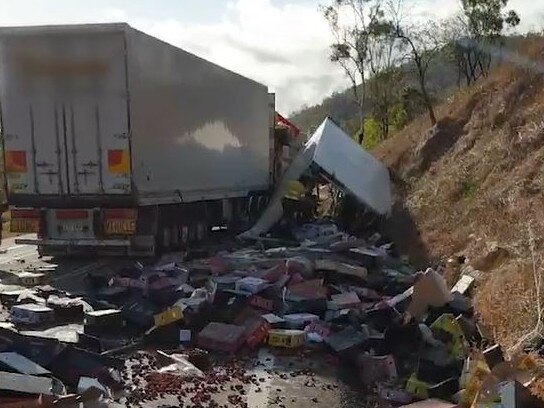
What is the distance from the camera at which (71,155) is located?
12891 millimetres

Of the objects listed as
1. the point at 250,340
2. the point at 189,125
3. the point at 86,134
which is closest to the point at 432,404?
the point at 250,340

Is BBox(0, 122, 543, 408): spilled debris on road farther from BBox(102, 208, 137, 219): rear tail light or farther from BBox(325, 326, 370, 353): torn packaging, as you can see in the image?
BBox(102, 208, 137, 219): rear tail light

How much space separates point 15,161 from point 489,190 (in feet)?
28.2

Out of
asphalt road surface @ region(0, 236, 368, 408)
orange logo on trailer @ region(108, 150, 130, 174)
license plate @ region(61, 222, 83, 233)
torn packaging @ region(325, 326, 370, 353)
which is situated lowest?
asphalt road surface @ region(0, 236, 368, 408)

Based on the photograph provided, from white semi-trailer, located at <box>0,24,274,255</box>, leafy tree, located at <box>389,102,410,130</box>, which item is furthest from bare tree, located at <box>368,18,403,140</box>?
white semi-trailer, located at <box>0,24,274,255</box>

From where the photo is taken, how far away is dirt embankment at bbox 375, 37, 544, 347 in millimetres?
8285

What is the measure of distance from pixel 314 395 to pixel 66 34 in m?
8.31

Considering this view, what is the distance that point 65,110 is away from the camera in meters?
12.9

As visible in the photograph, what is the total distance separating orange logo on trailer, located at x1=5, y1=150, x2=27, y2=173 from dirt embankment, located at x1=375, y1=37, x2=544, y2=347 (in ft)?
23.5

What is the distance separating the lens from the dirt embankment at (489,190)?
829cm

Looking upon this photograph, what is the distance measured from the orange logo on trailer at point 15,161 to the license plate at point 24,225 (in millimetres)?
846

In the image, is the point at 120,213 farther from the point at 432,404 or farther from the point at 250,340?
the point at 432,404

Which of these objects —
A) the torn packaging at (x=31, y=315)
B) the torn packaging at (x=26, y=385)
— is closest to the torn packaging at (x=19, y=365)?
the torn packaging at (x=26, y=385)

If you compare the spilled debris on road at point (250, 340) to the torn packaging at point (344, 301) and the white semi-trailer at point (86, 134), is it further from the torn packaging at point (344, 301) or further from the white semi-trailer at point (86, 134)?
the white semi-trailer at point (86, 134)
